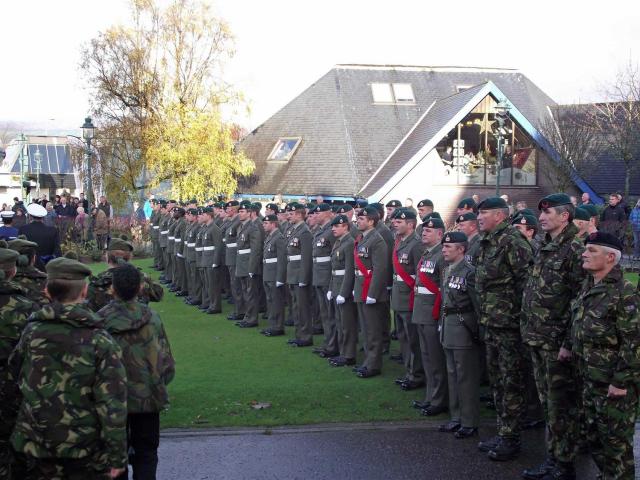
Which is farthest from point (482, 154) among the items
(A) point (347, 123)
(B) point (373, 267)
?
(B) point (373, 267)

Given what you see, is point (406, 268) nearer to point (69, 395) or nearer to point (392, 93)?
point (69, 395)

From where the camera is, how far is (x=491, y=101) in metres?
28.2

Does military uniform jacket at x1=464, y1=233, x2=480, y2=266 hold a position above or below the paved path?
above

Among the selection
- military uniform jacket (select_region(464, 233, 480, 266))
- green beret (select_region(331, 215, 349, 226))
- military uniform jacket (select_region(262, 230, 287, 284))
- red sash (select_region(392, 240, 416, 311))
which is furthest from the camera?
military uniform jacket (select_region(262, 230, 287, 284))

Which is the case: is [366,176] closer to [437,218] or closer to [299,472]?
[437,218]

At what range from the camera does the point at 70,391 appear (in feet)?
14.1

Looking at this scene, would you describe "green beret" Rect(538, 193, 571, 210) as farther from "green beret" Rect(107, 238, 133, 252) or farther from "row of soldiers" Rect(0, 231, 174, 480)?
"row of soldiers" Rect(0, 231, 174, 480)

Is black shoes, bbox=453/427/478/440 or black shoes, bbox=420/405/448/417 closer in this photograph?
black shoes, bbox=453/427/478/440

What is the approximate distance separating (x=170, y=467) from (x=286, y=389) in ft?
8.69

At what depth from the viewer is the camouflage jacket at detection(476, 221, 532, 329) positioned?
700 centimetres

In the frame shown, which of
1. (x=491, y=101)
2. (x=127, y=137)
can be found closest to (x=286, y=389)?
(x=491, y=101)

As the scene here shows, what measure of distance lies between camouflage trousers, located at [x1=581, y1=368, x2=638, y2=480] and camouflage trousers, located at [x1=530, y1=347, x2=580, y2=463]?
63 cm

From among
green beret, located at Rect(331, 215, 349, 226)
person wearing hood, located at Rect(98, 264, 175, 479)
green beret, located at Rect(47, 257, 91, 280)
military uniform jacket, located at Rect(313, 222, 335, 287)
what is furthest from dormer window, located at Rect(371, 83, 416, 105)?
green beret, located at Rect(47, 257, 91, 280)

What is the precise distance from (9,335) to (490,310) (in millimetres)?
4148
